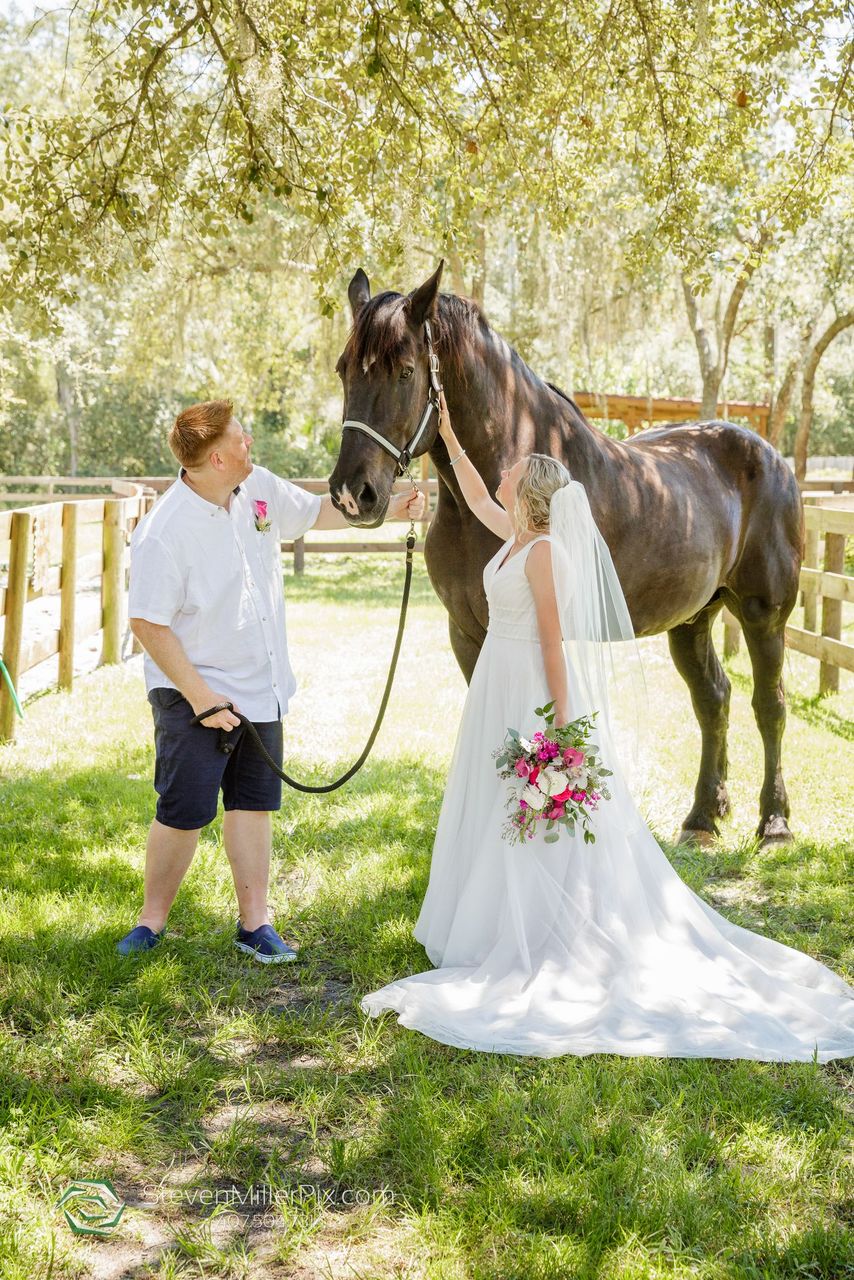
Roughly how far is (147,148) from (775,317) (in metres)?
15.9

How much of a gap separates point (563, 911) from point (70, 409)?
85.4ft

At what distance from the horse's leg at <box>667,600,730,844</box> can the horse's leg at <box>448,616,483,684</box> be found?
57.2 inches

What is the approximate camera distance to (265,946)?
353 centimetres

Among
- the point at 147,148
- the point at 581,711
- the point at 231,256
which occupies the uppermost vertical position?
the point at 231,256

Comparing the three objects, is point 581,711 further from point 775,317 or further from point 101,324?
point 101,324

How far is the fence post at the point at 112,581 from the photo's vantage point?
9.24m

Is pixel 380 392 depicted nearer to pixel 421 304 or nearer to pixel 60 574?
pixel 421 304

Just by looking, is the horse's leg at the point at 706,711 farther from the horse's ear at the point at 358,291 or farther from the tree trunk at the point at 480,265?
the tree trunk at the point at 480,265

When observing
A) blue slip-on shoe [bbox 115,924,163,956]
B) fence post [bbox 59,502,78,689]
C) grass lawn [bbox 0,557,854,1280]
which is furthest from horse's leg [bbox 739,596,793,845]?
fence post [bbox 59,502,78,689]

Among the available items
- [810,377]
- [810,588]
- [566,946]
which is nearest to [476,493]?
[566,946]

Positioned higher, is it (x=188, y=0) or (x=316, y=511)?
(x=188, y=0)

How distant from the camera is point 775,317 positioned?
19.0 metres

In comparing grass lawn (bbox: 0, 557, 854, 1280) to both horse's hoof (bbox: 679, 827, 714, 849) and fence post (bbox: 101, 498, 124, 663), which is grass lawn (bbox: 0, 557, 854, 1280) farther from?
fence post (bbox: 101, 498, 124, 663)

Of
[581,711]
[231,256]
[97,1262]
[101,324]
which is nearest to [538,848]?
[581,711]
